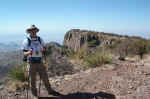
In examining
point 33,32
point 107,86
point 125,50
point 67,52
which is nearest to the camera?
point 33,32

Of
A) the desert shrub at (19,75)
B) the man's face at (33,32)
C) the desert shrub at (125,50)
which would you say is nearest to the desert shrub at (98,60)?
the desert shrub at (19,75)

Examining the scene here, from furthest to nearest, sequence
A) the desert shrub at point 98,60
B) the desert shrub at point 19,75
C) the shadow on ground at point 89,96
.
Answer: the desert shrub at point 98,60 < the desert shrub at point 19,75 < the shadow on ground at point 89,96

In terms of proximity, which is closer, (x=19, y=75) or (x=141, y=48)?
(x=19, y=75)

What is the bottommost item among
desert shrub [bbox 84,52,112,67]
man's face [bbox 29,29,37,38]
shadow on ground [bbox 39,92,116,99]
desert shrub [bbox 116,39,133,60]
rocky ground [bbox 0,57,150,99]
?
shadow on ground [bbox 39,92,116,99]

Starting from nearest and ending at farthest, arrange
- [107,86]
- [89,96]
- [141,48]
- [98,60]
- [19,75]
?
[89,96]
[107,86]
[19,75]
[98,60]
[141,48]

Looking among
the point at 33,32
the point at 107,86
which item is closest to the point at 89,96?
the point at 107,86

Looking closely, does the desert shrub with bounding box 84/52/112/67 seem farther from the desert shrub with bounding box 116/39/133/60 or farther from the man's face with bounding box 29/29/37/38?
the man's face with bounding box 29/29/37/38

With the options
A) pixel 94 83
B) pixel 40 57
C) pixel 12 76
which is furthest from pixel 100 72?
pixel 12 76

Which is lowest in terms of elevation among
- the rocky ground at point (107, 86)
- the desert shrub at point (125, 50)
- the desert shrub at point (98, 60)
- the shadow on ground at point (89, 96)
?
the shadow on ground at point (89, 96)

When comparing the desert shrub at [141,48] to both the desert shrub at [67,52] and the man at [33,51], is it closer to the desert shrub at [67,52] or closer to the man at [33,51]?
the desert shrub at [67,52]

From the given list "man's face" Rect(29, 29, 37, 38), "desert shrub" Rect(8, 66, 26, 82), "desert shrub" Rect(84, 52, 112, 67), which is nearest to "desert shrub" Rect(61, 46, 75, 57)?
"desert shrub" Rect(84, 52, 112, 67)

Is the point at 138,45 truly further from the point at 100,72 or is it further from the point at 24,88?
the point at 24,88

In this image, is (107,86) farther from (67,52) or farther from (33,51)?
(67,52)

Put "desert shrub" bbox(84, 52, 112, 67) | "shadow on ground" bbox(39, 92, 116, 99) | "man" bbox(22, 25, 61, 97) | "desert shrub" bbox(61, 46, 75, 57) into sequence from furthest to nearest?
"desert shrub" bbox(61, 46, 75, 57) → "desert shrub" bbox(84, 52, 112, 67) → "shadow on ground" bbox(39, 92, 116, 99) → "man" bbox(22, 25, 61, 97)
